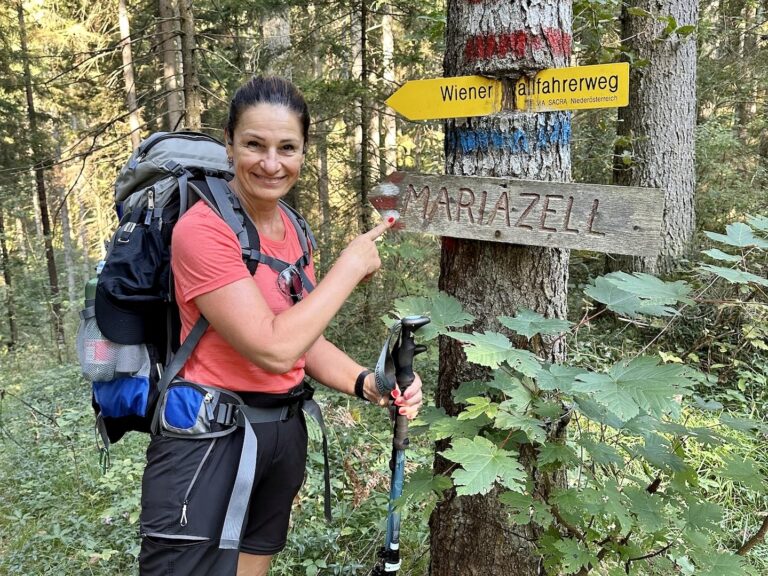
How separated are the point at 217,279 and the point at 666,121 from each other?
249 inches

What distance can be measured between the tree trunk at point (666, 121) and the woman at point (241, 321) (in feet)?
17.3

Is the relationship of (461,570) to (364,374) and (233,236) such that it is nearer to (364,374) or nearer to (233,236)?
(364,374)

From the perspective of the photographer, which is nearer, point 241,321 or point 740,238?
point 241,321

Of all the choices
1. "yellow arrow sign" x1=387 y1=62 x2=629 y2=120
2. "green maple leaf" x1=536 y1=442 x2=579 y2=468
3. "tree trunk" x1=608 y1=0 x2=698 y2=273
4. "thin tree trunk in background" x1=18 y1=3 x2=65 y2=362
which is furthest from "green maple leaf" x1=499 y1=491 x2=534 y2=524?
"thin tree trunk in background" x1=18 y1=3 x2=65 y2=362

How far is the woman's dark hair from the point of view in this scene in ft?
6.01

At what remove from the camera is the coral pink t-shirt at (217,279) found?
1.66 meters

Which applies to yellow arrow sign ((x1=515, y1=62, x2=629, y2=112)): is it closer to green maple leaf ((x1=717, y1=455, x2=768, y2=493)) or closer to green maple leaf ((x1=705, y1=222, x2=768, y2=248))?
green maple leaf ((x1=705, y1=222, x2=768, y2=248))

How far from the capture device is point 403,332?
6.18 feet

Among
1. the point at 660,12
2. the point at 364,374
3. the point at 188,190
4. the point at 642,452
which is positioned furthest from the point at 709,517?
the point at 660,12

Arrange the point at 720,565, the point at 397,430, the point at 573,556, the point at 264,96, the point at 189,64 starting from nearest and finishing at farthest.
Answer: the point at 720,565 < the point at 573,556 < the point at 264,96 < the point at 397,430 < the point at 189,64

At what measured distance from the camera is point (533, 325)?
1717 mm

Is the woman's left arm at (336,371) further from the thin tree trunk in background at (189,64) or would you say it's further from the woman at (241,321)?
the thin tree trunk in background at (189,64)

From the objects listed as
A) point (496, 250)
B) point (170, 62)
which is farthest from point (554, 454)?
point (170, 62)

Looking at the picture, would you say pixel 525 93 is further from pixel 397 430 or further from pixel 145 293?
pixel 145 293
